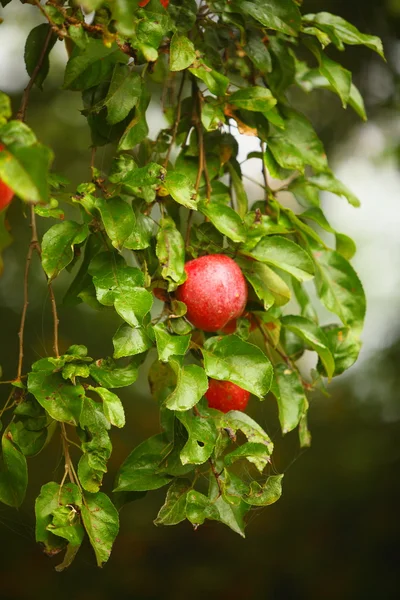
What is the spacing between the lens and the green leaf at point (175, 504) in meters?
0.49

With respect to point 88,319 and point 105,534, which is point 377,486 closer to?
point 88,319

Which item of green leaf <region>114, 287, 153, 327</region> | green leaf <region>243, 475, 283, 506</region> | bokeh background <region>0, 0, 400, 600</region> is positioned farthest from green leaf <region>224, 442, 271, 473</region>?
bokeh background <region>0, 0, 400, 600</region>

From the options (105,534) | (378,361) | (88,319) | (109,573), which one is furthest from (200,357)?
(109,573)

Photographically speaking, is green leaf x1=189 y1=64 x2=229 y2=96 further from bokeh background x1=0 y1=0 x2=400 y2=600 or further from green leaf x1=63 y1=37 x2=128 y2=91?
bokeh background x1=0 y1=0 x2=400 y2=600

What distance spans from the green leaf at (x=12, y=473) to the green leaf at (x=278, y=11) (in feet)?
1.17

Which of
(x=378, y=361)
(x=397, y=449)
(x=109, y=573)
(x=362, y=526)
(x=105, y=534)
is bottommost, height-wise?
(x=109, y=573)

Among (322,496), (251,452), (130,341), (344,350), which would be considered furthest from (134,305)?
(322,496)

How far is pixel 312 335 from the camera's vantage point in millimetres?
587

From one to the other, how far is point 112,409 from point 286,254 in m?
0.19

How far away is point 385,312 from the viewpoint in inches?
51.6

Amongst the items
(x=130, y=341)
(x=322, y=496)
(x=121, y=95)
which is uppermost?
(x=121, y=95)

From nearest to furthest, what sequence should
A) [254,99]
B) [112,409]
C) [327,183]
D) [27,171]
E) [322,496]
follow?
[27,171] < [112,409] < [254,99] < [327,183] < [322,496]

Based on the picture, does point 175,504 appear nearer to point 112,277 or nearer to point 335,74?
point 112,277

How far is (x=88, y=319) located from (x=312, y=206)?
68 cm
